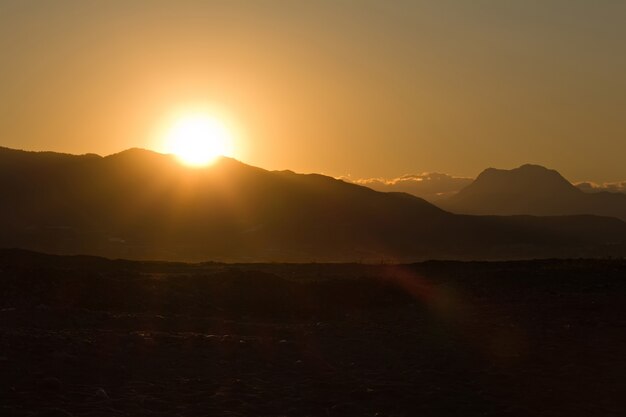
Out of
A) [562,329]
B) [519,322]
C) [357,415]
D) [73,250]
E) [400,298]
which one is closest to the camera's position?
[357,415]

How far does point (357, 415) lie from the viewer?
10.8 metres

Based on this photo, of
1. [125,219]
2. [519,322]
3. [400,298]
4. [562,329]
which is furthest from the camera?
[125,219]

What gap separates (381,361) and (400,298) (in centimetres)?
1178

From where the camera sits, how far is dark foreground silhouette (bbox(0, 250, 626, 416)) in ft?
36.9

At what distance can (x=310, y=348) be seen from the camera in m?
→ 16.0

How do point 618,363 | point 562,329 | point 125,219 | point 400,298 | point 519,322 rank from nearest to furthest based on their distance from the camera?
point 618,363 → point 562,329 → point 519,322 → point 400,298 → point 125,219

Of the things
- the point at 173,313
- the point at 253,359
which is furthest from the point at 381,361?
the point at 173,313

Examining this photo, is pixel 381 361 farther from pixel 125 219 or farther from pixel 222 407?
pixel 125 219

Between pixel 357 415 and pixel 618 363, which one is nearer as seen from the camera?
pixel 357 415

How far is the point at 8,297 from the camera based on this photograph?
73.2 ft

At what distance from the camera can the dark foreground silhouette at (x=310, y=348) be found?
443 inches

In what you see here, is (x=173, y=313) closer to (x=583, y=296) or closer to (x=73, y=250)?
(x=583, y=296)

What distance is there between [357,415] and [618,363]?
20.2ft

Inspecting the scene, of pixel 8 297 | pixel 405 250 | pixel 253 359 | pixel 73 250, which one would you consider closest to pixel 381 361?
pixel 253 359
